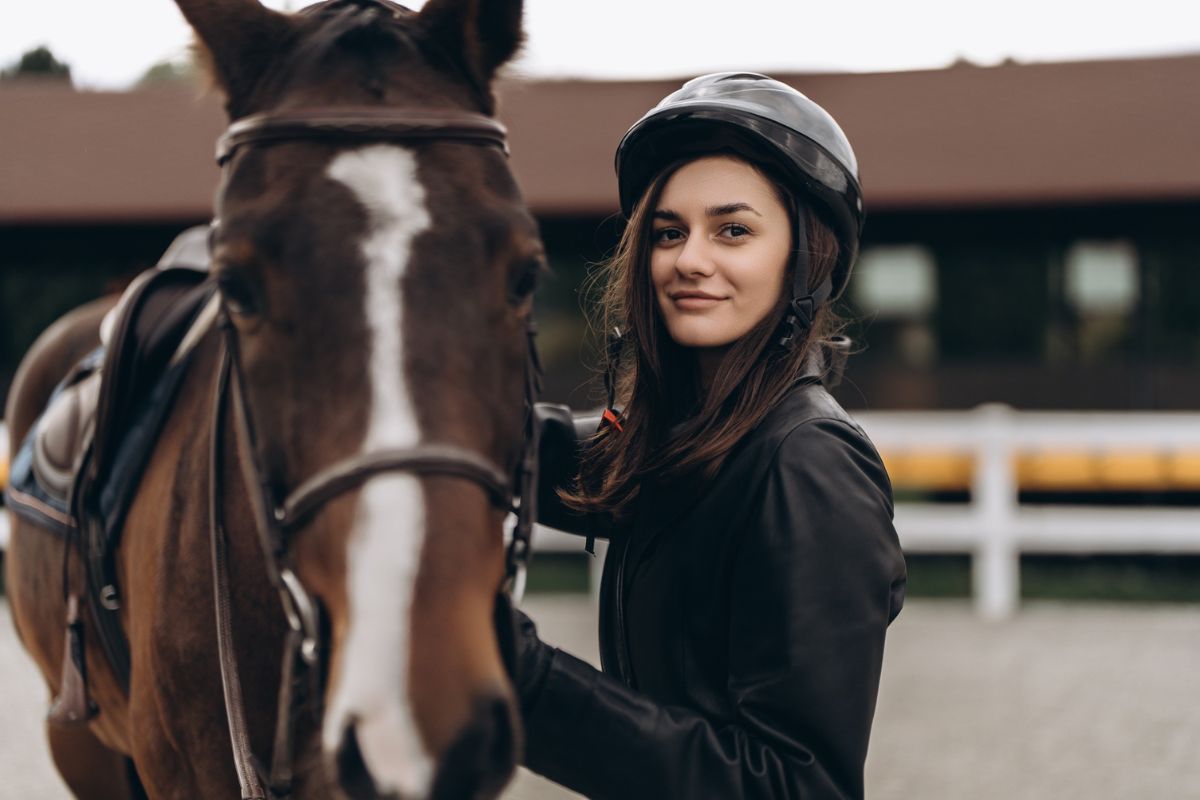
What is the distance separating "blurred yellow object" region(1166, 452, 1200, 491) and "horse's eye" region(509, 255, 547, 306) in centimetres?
953

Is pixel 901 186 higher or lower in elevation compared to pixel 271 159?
lower

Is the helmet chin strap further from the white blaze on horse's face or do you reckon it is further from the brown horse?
the white blaze on horse's face

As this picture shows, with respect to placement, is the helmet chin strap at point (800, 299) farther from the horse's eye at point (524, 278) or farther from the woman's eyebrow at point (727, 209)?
the horse's eye at point (524, 278)

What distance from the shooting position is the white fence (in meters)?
8.24

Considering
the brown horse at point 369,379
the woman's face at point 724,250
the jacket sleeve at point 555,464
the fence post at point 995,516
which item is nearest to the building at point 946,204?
the fence post at point 995,516

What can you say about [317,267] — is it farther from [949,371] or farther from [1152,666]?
[949,371]

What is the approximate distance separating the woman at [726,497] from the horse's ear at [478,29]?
0.31m

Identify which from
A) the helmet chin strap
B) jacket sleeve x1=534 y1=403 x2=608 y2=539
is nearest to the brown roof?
jacket sleeve x1=534 y1=403 x2=608 y2=539

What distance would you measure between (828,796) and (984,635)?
6315 mm

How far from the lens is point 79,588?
2.78 meters

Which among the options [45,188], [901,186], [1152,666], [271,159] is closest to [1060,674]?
[1152,666]

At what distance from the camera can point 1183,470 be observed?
9883mm

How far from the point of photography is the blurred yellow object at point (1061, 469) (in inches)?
400

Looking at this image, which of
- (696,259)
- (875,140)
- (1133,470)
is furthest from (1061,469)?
(696,259)
